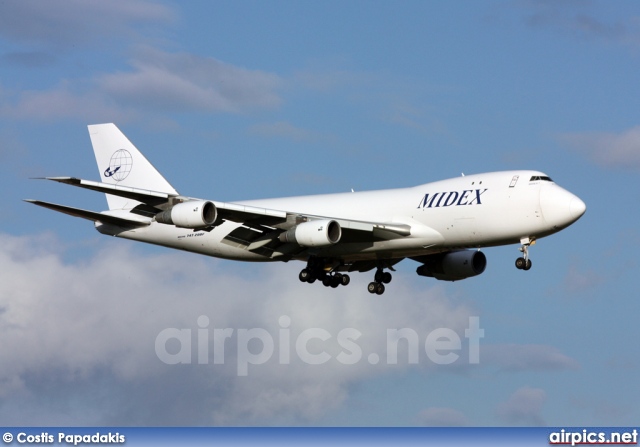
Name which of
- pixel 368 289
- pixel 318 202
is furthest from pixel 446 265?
pixel 318 202

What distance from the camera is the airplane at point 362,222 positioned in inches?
2055

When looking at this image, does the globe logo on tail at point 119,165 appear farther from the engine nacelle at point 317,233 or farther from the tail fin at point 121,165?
the engine nacelle at point 317,233

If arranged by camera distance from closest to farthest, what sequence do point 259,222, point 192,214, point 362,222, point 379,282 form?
point 192,214, point 362,222, point 259,222, point 379,282

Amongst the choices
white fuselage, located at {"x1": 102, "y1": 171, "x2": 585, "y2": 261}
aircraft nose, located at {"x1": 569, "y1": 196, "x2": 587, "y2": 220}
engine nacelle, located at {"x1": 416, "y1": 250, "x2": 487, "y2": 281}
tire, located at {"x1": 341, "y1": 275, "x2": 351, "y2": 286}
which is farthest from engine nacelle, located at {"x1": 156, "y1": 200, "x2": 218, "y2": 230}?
aircraft nose, located at {"x1": 569, "y1": 196, "x2": 587, "y2": 220}

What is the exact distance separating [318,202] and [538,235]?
37.9 ft

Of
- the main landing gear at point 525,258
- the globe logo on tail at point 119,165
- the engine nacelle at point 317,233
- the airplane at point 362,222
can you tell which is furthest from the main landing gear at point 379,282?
the globe logo on tail at point 119,165

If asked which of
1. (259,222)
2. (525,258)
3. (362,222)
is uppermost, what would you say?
(259,222)

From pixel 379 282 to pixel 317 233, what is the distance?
8.43 meters

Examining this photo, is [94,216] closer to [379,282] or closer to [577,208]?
[379,282]

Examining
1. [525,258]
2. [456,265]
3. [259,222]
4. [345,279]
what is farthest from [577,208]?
[259,222]

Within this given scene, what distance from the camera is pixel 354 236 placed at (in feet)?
183

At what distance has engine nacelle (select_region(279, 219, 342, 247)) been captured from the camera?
177 feet

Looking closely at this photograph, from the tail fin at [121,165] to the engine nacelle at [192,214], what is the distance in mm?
9953

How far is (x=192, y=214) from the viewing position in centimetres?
5266
